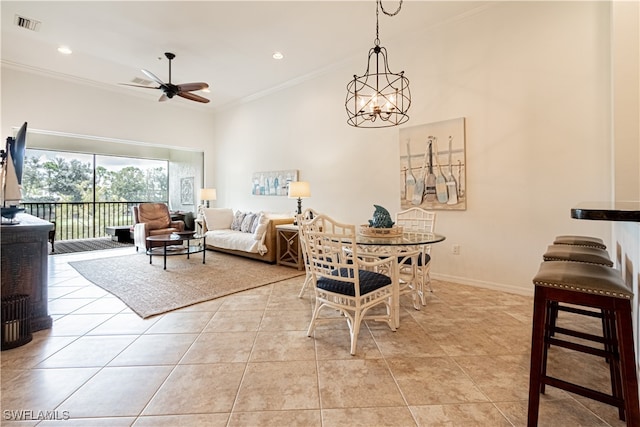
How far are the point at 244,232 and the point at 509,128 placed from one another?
4343mm

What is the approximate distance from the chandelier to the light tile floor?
72.9 inches

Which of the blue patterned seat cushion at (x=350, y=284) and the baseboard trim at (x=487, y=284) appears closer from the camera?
the blue patterned seat cushion at (x=350, y=284)

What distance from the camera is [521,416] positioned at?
1.45 metres

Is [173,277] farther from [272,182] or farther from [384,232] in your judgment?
[384,232]

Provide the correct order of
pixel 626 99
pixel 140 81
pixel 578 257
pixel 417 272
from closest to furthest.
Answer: pixel 578 257, pixel 626 99, pixel 417 272, pixel 140 81

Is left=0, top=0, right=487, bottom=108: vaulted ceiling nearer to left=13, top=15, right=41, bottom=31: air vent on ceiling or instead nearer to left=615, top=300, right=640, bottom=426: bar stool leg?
left=13, top=15, right=41, bottom=31: air vent on ceiling

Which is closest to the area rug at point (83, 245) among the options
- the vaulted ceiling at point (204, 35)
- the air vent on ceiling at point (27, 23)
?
the vaulted ceiling at point (204, 35)

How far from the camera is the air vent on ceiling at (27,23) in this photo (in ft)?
12.3

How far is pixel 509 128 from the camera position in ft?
10.8

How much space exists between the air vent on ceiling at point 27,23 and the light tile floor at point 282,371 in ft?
12.0

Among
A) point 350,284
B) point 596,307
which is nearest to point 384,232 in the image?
point 350,284

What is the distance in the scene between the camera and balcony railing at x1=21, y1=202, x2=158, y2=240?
7.12 m

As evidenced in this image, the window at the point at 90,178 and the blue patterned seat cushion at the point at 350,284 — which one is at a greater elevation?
the window at the point at 90,178

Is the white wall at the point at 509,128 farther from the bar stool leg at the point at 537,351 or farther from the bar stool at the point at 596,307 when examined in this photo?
the bar stool leg at the point at 537,351
